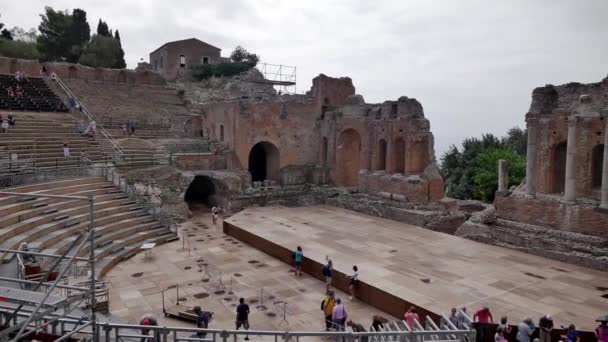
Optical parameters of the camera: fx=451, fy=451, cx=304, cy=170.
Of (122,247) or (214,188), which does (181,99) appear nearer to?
(214,188)

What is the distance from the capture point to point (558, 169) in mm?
17078


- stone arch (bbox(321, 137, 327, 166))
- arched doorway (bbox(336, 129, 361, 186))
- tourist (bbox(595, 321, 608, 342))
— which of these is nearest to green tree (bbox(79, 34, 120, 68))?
stone arch (bbox(321, 137, 327, 166))

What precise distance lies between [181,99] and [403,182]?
22254 mm

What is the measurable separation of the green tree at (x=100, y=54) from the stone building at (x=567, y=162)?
3658 cm

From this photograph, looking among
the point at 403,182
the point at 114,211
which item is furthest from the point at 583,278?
the point at 114,211

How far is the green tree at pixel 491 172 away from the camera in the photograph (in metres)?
31.4

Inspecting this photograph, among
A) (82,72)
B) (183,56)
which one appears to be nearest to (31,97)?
(82,72)

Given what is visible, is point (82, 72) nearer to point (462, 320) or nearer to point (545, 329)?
point (462, 320)

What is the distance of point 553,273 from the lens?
12.8 m

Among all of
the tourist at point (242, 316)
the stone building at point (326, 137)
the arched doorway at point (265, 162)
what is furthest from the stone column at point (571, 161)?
the arched doorway at point (265, 162)

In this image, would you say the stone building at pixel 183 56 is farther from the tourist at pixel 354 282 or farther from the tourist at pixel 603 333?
the tourist at pixel 603 333

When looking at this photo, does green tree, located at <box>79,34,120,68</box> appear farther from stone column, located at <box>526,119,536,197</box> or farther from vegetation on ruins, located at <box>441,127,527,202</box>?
stone column, located at <box>526,119,536,197</box>

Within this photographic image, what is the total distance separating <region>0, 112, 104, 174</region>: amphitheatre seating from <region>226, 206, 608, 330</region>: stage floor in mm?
7794

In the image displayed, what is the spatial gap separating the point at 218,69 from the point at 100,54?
10566 mm
